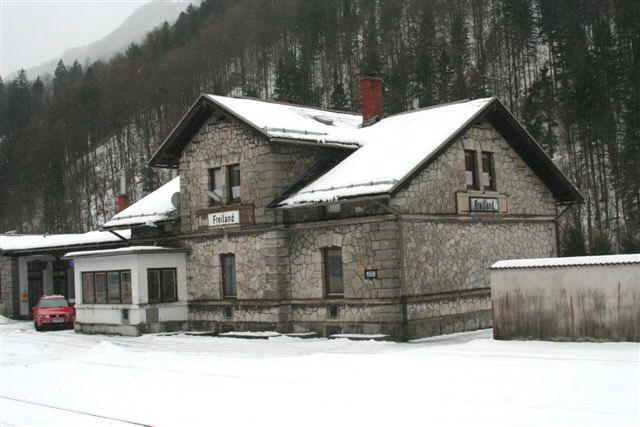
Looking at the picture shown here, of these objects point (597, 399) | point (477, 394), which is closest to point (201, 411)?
point (477, 394)


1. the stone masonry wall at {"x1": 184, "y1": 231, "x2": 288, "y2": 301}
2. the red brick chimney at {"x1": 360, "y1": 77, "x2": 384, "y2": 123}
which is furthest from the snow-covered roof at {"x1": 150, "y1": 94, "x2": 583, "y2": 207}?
A: the stone masonry wall at {"x1": 184, "y1": 231, "x2": 288, "y2": 301}

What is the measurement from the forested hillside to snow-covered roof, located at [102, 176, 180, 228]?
52.4ft

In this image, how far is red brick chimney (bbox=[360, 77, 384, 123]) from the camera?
93.1 feet

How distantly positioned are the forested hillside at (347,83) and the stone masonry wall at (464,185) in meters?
5.32

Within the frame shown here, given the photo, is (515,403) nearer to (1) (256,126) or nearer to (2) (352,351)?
(2) (352,351)

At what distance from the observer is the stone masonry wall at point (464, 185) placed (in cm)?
2184

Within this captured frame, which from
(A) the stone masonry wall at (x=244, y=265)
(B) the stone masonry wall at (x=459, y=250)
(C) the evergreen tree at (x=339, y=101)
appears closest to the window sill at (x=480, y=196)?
(B) the stone masonry wall at (x=459, y=250)

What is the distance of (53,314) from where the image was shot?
31812 millimetres

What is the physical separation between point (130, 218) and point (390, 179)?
496 inches

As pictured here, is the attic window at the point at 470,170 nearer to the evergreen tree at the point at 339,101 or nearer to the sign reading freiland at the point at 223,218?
the sign reading freiland at the point at 223,218

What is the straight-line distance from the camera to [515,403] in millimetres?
10742

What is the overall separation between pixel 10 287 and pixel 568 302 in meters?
30.4

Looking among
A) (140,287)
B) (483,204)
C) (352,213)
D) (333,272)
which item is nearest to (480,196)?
(483,204)

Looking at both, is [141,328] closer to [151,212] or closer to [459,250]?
[151,212]
